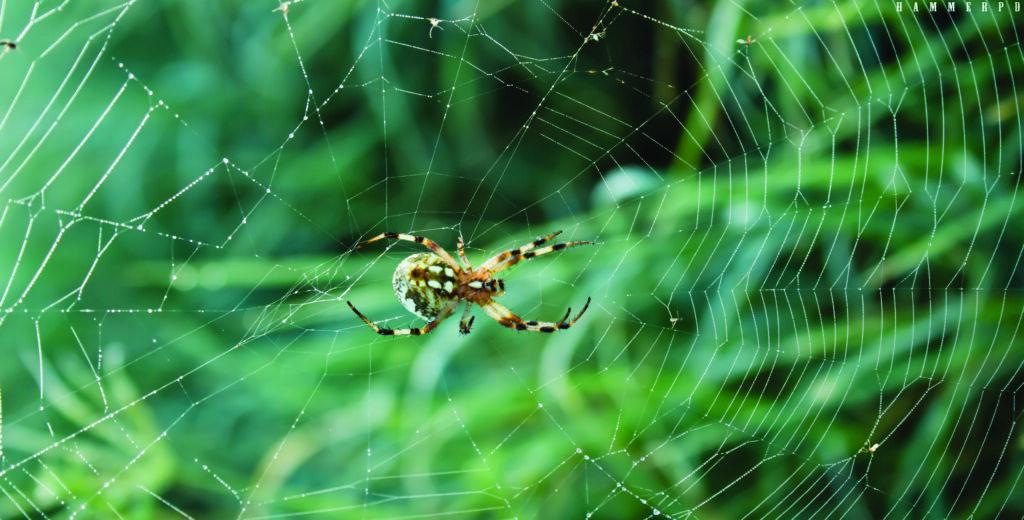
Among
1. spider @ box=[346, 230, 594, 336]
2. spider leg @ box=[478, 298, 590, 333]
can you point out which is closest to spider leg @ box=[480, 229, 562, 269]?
spider @ box=[346, 230, 594, 336]

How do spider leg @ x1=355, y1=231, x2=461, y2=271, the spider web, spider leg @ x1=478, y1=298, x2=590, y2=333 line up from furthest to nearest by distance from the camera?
spider leg @ x1=355, y1=231, x2=461, y2=271, spider leg @ x1=478, y1=298, x2=590, y2=333, the spider web

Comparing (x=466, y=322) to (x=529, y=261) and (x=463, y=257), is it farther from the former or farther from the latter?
(x=529, y=261)

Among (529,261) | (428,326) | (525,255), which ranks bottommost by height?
(428,326)

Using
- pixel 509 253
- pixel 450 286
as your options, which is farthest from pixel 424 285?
pixel 509 253

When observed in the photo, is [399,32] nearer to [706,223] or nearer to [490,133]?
[490,133]

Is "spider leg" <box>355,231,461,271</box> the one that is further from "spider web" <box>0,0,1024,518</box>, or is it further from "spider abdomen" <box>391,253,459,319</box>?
"spider web" <box>0,0,1024,518</box>
